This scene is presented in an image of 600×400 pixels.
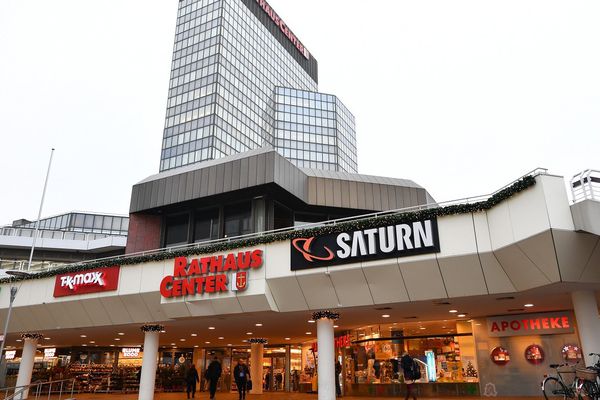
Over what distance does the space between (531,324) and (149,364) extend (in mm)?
19643

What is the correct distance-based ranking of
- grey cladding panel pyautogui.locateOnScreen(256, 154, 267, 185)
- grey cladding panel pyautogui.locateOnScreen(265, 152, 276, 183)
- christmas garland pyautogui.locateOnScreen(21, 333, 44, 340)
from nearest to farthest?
grey cladding panel pyautogui.locateOnScreen(265, 152, 276, 183) → grey cladding panel pyautogui.locateOnScreen(256, 154, 267, 185) → christmas garland pyautogui.locateOnScreen(21, 333, 44, 340)

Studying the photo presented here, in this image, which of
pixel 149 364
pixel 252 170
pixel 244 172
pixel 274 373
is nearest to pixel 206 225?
pixel 244 172

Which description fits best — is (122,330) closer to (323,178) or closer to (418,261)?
(323,178)

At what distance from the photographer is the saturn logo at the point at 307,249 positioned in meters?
19.4

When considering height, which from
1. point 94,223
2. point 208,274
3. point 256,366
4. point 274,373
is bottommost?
point 274,373

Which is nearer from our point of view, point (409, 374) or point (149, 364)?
point (409, 374)

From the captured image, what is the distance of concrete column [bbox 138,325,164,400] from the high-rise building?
190 ft

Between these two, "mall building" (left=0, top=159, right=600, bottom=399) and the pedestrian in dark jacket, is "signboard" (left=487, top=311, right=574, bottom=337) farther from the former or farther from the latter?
the pedestrian in dark jacket

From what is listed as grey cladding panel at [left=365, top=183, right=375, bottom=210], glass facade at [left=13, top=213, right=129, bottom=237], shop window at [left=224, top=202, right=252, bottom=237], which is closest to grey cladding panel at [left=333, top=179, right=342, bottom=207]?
grey cladding panel at [left=365, top=183, right=375, bottom=210]

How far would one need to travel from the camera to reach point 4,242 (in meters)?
53.7

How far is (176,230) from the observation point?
102 ft

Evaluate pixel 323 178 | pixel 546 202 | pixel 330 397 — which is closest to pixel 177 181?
pixel 323 178

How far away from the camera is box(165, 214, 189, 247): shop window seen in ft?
100

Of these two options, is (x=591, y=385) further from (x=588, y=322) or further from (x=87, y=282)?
(x=87, y=282)
